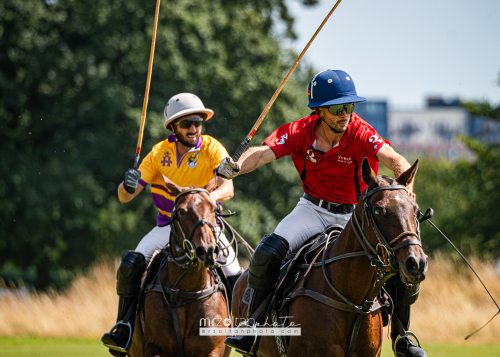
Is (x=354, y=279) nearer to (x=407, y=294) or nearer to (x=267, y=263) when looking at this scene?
(x=407, y=294)

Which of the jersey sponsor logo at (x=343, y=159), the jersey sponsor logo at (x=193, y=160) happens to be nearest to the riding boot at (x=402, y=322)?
the jersey sponsor logo at (x=343, y=159)

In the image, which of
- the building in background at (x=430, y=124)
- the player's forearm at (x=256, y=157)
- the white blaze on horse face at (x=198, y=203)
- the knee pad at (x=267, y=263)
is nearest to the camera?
the knee pad at (x=267, y=263)

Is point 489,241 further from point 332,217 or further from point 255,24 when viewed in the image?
point 332,217

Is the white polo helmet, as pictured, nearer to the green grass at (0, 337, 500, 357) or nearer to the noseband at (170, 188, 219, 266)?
the noseband at (170, 188, 219, 266)

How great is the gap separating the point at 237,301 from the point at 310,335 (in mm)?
1639

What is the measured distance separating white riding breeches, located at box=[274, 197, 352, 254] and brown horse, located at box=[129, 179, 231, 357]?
65 cm

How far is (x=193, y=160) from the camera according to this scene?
6484mm

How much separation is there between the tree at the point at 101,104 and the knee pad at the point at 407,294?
14.8 m

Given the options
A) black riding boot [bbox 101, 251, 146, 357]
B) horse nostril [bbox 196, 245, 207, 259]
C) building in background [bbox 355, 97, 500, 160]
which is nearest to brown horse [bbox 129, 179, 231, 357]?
black riding boot [bbox 101, 251, 146, 357]

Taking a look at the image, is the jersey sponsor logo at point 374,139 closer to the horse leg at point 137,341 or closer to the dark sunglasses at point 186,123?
the dark sunglasses at point 186,123

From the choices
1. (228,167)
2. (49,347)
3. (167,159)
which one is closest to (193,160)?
(167,159)

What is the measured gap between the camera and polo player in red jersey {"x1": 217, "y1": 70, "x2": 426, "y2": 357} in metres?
4.97

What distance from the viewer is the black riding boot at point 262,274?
504 cm

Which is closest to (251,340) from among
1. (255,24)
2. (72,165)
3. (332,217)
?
(332,217)
